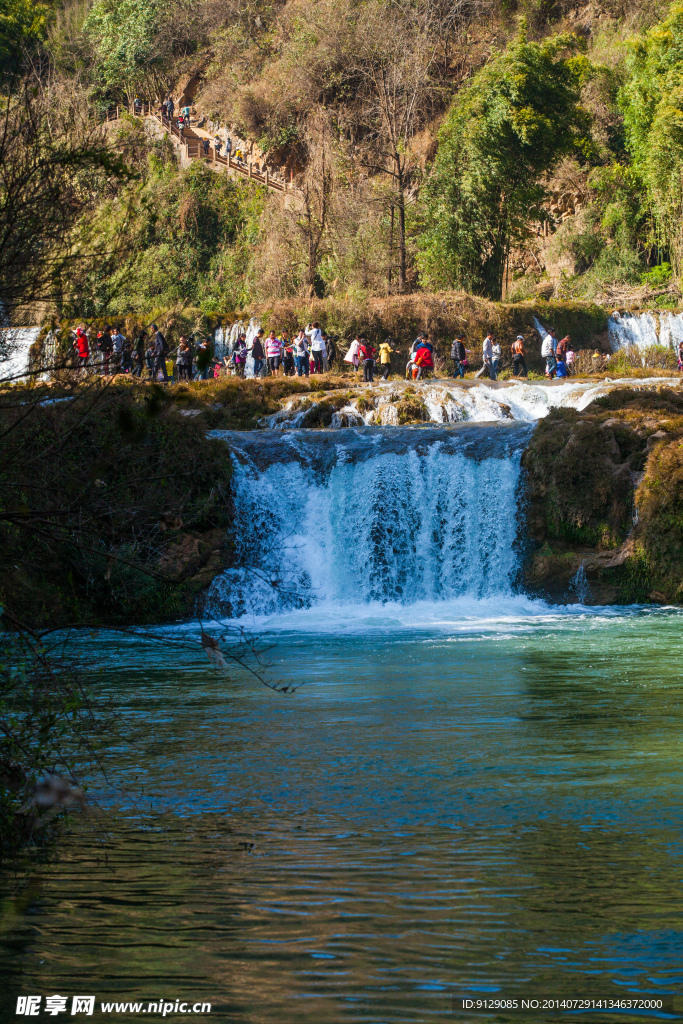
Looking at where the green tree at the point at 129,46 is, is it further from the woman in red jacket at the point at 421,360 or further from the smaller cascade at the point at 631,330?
the woman in red jacket at the point at 421,360

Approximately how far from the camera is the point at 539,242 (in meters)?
46.9

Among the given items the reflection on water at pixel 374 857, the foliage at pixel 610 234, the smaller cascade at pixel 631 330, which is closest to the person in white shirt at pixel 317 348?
the smaller cascade at pixel 631 330

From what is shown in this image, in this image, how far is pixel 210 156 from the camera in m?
52.3

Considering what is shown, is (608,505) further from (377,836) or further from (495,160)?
(495,160)

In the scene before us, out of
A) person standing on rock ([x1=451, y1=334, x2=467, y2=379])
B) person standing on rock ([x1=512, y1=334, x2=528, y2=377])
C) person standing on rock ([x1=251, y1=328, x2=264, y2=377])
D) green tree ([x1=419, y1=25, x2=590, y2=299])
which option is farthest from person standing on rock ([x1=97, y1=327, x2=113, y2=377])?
green tree ([x1=419, y1=25, x2=590, y2=299])

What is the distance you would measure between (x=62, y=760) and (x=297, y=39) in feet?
162

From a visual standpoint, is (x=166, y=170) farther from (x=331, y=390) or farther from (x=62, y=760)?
(x=62, y=760)

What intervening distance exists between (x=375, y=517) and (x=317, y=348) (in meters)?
14.4

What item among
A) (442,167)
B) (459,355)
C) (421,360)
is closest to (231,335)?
(442,167)

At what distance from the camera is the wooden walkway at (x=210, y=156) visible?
50156mm

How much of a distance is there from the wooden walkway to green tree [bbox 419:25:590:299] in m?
9.48

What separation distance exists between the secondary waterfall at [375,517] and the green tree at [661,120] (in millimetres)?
22600

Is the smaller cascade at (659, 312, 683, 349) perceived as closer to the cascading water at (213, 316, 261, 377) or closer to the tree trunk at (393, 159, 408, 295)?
the tree trunk at (393, 159, 408, 295)

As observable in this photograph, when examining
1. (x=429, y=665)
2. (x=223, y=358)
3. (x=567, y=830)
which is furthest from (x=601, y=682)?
(x=223, y=358)
